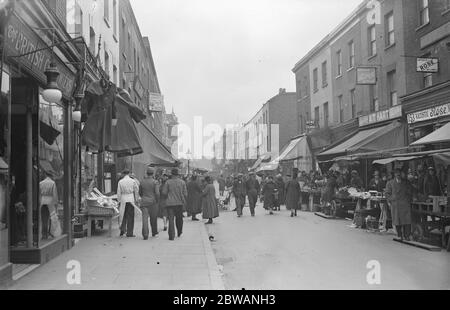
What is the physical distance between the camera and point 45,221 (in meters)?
9.32

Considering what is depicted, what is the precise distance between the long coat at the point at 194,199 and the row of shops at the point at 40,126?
21.2 feet

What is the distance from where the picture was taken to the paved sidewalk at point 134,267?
678 centimetres

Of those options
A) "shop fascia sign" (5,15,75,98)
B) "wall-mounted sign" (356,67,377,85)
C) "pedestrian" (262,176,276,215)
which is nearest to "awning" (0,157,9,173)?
"shop fascia sign" (5,15,75,98)

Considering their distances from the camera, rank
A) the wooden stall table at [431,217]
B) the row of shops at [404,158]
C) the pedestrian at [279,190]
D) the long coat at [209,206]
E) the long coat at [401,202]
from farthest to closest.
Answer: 1. the pedestrian at [279,190]
2. the long coat at [209,206]
3. the long coat at [401,202]
4. the row of shops at [404,158]
5. the wooden stall table at [431,217]

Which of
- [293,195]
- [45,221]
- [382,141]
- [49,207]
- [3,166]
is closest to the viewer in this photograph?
[3,166]

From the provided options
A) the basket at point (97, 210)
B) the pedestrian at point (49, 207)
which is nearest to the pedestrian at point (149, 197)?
the basket at point (97, 210)

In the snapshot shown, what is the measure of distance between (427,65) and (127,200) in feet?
38.5

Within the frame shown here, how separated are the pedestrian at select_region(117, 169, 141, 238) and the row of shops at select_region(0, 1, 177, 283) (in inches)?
52.5

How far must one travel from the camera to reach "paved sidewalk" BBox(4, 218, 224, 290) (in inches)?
267

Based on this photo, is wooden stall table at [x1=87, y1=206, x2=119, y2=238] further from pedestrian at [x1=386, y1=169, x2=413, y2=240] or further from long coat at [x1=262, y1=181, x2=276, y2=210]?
long coat at [x1=262, y1=181, x2=276, y2=210]

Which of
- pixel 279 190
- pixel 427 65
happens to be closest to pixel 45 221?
pixel 427 65

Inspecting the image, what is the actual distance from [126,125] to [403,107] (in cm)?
1370

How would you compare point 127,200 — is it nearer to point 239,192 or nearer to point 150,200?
point 150,200

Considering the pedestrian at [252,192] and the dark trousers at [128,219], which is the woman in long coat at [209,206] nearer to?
the pedestrian at [252,192]
